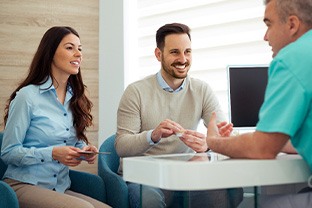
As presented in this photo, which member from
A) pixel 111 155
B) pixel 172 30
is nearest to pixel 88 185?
pixel 111 155

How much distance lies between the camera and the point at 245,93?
3.59 m

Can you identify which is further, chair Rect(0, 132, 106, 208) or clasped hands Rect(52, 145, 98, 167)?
chair Rect(0, 132, 106, 208)

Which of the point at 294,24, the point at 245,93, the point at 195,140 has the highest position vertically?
the point at 294,24

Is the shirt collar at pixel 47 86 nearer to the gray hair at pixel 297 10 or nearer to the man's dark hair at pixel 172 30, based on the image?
the man's dark hair at pixel 172 30

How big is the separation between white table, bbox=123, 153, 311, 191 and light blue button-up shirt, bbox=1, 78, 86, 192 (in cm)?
136

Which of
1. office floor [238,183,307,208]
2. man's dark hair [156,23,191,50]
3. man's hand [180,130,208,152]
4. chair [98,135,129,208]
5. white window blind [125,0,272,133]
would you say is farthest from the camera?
white window blind [125,0,272,133]

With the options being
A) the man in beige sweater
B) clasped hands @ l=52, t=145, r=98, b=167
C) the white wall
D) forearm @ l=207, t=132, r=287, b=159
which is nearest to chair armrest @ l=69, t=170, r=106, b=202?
the man in beige sweater

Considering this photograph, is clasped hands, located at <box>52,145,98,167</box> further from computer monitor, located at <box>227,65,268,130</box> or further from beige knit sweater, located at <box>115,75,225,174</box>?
computer monitor, located at <box>227,65,268,130</box>

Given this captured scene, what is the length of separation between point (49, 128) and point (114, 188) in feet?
1.56

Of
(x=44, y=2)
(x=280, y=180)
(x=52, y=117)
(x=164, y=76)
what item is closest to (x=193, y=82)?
(x=164, y=76)

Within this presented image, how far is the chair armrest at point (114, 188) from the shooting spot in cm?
300

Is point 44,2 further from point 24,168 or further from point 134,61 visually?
point 24,168

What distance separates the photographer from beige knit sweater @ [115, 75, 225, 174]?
3215 mm

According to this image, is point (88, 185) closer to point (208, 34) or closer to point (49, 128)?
point (49, 128)
